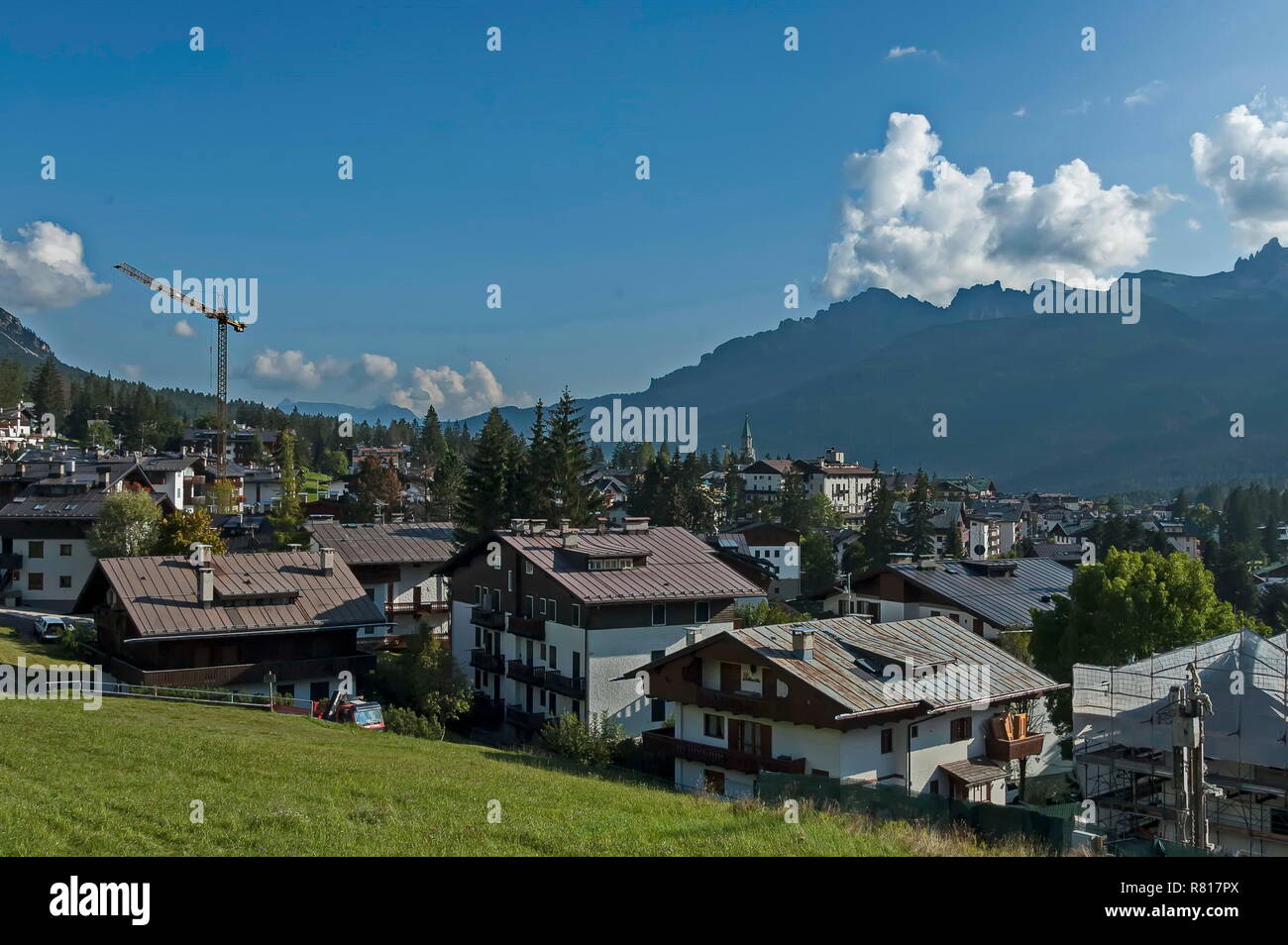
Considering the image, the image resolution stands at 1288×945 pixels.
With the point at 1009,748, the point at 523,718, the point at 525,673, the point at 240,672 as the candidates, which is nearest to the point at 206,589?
the point at 240,672

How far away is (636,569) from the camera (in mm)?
48031

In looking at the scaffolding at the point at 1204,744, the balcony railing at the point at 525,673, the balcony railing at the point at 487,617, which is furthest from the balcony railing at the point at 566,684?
the scaffolding at the point at 1204,744

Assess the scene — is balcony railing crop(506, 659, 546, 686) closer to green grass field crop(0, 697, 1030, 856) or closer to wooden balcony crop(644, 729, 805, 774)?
wooden balcony crop(644, 729, 805, 774)

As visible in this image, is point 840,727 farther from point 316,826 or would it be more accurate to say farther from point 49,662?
point 49,662

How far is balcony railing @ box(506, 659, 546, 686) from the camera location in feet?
152

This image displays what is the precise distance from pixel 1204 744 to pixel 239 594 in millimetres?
36154

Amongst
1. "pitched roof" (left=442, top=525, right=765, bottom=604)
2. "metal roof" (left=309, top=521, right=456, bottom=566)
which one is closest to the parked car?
"metal roof" (left=309, top=521, right=456, bottom=566)

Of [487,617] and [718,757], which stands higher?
[487,617]

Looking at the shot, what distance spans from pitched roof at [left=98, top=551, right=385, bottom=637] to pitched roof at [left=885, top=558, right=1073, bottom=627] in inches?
1269

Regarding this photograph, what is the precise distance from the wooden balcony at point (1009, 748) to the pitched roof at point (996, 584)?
2173 centimetres

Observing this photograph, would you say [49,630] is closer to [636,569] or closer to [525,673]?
[525,673]
